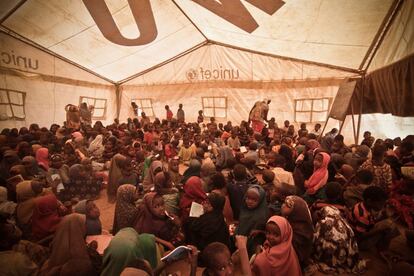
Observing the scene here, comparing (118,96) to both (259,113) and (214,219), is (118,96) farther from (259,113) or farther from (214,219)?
(214,219)

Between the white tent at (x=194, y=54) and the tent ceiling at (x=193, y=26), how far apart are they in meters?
0.03

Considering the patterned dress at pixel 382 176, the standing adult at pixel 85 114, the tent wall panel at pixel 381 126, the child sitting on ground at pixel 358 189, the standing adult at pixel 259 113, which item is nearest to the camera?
the child sitting on ground at pixel 358 189

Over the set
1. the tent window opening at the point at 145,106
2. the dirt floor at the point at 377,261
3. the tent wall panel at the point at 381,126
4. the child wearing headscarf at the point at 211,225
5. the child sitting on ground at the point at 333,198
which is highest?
the tent window opening at the point at 145,106

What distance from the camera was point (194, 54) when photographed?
1192 centimetres

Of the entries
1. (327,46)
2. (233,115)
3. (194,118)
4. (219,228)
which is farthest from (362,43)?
(194,118)

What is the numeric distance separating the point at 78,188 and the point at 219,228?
362 centimetres

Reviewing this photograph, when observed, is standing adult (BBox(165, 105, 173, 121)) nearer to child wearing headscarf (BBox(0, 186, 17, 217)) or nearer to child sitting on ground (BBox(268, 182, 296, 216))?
child wearing headscarf (BBox(0, 186, 17, 217))

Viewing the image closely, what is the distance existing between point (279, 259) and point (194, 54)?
1076 cm

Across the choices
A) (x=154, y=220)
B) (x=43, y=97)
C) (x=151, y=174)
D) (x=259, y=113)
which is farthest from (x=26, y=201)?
(x=259, y=113)

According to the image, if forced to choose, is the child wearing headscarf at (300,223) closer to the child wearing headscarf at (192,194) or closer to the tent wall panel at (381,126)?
the child wearing headscarf at (192,194)

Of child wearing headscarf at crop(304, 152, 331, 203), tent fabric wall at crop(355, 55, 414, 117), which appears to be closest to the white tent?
tent fabric wall at crop(355, 55, 414, 117)

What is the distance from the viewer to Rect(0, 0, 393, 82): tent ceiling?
246 inches

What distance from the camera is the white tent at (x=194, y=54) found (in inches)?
258

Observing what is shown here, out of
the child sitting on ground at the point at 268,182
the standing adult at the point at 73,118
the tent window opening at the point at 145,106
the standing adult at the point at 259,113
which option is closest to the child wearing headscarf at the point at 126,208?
the child sitting on ground at the point at 268,182
